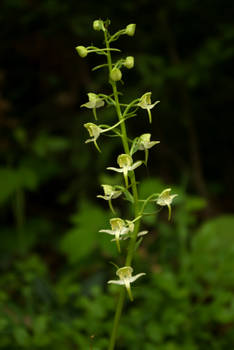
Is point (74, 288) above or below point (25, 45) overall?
below

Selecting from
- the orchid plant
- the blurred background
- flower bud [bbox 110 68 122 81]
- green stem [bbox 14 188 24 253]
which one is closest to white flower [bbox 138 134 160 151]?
the orchid plant

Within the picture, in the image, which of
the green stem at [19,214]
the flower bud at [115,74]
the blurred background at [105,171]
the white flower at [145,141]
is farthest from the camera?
the green stem at [19,214]

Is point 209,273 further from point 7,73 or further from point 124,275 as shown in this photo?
point 7,73

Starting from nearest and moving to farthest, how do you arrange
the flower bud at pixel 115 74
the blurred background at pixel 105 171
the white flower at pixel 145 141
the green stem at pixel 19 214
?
1. the flower bud at pixel 115 74
2. the white flower at pixel 145 141
3. the blurred background at pixel 105 171
4. the green stem at pixel 19 214

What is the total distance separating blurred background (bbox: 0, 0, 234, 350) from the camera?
2484 mm

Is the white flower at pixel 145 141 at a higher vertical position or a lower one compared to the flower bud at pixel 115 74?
lower

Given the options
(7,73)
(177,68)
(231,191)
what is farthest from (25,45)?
(231,191)

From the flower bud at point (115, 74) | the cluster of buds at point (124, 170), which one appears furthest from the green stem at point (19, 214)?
Result: the flower bud at point (115, 74)

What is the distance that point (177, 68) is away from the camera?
3.74m

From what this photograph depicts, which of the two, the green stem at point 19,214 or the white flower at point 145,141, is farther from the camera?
the green stem at point 19,214

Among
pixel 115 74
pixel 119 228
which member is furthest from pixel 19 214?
pixel 115 74

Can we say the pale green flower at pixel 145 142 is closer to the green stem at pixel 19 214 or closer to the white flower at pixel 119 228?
the white flower at pixel 119 228

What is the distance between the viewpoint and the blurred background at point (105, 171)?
8.15 feet

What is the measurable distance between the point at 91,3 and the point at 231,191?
232 cm
